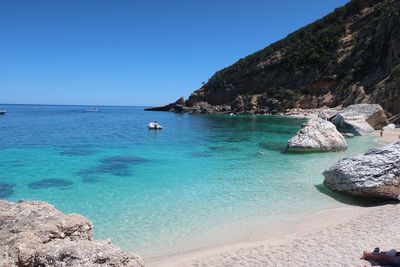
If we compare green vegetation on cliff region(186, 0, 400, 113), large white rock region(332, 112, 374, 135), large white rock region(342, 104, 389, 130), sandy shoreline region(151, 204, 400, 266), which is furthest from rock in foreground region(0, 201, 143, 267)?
green vegetation on cliff region(186, 0, 400, 113)

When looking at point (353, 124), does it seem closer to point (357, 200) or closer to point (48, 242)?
point (357, 200)

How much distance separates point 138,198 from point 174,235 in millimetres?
4108

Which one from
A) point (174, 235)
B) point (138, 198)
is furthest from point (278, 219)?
point (138, 198)

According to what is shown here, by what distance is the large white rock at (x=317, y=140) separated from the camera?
2469 centimetres

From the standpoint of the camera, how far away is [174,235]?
10430mm

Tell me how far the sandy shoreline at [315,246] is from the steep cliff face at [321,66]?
159 ft

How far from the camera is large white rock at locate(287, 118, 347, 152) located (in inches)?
972

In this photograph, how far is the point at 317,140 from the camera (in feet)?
Answer: 81.0

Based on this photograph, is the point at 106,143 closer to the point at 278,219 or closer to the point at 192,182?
the point at 192,182

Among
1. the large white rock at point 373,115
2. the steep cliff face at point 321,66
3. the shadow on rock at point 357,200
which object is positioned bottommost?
the shadow on rock at point 357,200

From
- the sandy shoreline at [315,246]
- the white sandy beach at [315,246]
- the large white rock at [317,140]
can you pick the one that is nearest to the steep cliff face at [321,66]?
the large white rock at [317,140]

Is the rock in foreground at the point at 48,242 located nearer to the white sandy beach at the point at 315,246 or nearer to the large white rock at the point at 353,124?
the white sandy beach at the point at 315,246

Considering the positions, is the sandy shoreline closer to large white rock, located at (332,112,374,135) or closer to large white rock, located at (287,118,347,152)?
large white rock, located at (287,118,347,152)

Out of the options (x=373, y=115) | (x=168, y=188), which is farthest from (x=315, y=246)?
(x=373, y=115)
